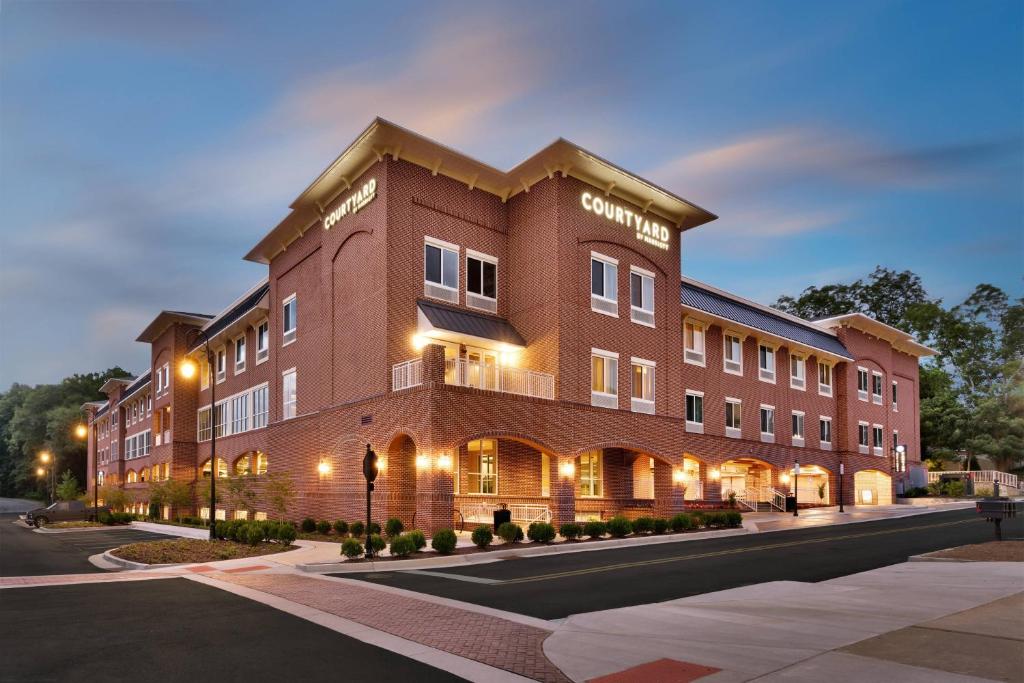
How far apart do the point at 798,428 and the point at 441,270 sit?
29.4 m

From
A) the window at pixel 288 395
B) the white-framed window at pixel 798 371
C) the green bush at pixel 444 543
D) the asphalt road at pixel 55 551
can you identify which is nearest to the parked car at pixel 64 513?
the asphalt road at pixel 55 551

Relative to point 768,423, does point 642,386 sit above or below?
above

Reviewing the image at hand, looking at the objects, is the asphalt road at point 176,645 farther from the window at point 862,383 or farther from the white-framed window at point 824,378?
the window at point 862,383

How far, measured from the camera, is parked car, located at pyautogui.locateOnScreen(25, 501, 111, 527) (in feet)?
160

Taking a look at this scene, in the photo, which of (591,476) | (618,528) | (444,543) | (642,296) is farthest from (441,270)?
(444,543)

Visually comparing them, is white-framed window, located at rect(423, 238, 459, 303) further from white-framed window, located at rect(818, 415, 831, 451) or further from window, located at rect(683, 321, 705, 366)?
white-framed window, located at rect(818, 415, 831, 451)

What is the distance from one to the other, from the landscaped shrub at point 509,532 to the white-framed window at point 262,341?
23.6 meters

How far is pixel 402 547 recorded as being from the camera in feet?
69.7

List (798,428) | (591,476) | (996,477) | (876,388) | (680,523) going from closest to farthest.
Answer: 1. (680,523)
2. (591,476)
3. (798,428)
4. (876,388)
5. (996,477)

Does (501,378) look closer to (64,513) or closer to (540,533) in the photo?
(540,533)

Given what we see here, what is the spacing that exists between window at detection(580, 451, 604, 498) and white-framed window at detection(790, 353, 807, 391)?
2042cm

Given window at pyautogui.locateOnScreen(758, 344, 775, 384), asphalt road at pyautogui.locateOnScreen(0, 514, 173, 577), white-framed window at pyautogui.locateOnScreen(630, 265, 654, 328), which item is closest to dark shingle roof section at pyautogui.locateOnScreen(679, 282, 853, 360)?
window at pyautogui.locateOnScreen(758, 344, 775, 384)

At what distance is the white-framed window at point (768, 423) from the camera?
4750 cm

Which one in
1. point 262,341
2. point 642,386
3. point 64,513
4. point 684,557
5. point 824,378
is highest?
point 262,341
